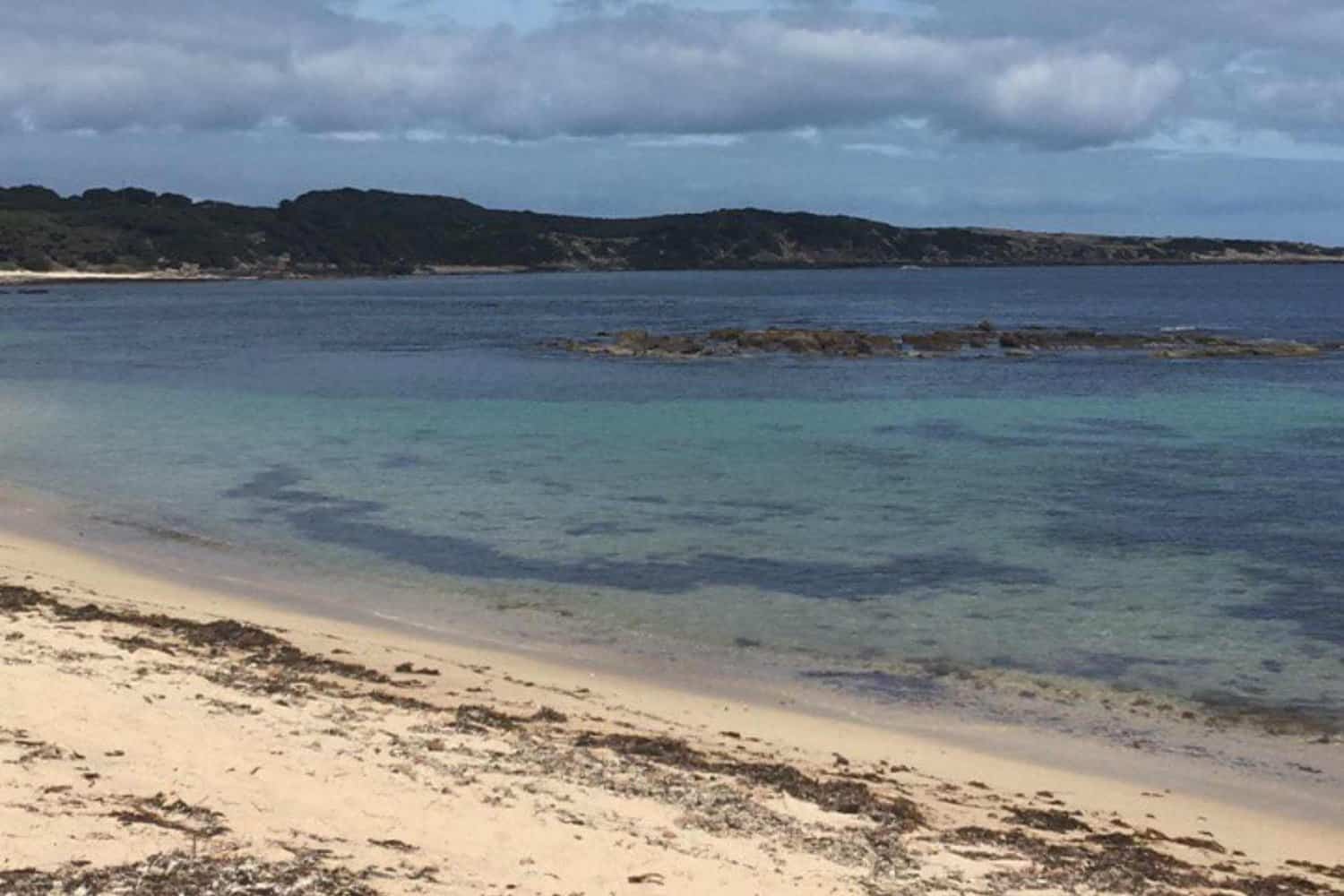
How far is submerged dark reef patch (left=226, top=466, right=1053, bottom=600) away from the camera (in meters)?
18.4

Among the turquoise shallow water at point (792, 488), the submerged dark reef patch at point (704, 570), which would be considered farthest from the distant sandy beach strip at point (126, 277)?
the submerged dark reef patch at point (704, 570)

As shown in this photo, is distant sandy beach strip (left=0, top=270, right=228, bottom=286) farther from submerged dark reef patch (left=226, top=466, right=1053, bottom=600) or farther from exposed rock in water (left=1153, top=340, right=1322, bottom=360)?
submerged dark reef patch (left=226, top=466, right=1053, bottom=600)

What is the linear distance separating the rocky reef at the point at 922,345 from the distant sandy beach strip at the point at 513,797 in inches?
1810

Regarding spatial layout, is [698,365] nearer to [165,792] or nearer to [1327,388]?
[1327,388]

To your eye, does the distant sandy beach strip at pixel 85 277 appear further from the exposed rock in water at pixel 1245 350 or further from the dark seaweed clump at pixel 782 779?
the dark seaweed clump at pixel 782 779

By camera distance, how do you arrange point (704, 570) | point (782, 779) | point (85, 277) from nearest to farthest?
1. point (782, 779)
2. point (704, 570)
3. point (85, 277)

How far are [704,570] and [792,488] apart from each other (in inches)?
282

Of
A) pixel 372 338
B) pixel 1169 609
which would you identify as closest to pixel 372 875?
pixel 1169 609

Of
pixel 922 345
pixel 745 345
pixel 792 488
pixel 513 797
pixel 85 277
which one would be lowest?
pixel 792 488

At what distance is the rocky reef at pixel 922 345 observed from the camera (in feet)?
194

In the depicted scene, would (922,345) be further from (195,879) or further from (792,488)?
(195,879)

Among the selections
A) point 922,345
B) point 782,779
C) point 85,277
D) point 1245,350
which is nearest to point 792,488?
point 782,779

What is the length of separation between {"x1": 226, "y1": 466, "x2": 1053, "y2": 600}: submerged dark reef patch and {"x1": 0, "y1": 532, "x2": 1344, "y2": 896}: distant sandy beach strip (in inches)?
177

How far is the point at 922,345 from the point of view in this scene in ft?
204
